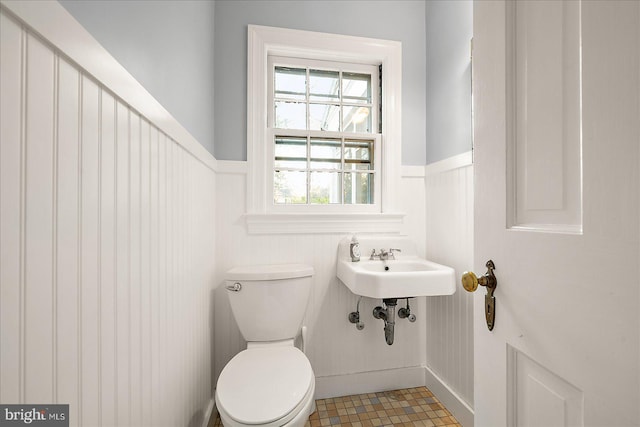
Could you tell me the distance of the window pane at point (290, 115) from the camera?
1838 mm

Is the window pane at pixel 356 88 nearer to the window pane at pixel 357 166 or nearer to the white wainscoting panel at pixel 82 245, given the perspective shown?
the window pane at pixel 357 166

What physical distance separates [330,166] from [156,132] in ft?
3.79

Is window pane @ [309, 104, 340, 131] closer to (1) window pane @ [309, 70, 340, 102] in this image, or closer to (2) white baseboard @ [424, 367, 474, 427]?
(1) window pane @ [309, 70, 340, 102]

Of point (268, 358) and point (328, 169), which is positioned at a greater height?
point (328, 169)

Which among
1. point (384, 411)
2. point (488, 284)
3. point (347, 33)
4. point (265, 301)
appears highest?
point (347, 33)

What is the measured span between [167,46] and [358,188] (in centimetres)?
126

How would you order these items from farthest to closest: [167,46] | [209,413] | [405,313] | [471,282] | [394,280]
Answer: [405,313] → [209,413] → [394,280] → [167,46] → [471,282]

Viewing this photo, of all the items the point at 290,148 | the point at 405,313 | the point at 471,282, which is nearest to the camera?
the point at 471,282

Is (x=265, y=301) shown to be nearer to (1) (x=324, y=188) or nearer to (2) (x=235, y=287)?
(2) (x=235, y=287)

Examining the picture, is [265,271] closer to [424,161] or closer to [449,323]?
[449,323]

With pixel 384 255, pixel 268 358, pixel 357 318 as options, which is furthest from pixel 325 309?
pixel 268 358

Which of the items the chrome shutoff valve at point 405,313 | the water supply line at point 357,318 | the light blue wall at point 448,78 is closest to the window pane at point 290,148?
the light blue wall at point 448,78

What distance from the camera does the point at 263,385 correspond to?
3.43 ft

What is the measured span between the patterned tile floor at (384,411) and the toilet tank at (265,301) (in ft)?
1.67
